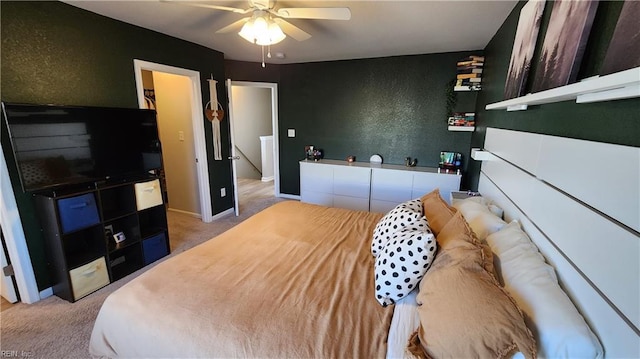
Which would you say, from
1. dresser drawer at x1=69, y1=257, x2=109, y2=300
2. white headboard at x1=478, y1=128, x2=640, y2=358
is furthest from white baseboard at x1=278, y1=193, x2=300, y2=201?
white headboard at x1=478, y1=128, x2=640, y2=358

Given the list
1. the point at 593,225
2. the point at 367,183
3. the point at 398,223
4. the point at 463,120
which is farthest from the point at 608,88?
the point at 367,183

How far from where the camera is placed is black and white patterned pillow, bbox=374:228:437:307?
1.20 metres

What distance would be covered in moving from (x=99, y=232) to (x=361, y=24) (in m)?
2.99

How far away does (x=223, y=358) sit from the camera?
1.00 metres

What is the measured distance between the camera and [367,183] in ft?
12.5

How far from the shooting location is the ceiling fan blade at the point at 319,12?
1655mm

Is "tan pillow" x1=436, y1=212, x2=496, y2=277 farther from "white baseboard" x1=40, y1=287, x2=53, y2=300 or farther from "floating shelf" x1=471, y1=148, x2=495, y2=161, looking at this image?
"white baseboard" x1=40, y1=287, x2=53, y2=300

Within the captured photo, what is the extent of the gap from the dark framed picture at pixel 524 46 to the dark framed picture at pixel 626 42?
783 mm

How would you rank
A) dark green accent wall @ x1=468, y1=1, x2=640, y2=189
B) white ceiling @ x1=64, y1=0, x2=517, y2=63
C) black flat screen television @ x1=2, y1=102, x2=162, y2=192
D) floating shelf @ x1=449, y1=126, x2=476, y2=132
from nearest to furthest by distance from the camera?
dark green accent wall @ x1=468, y1=1, x2=640, y2=189, black flat screen television @ x1=2, y1=102, x2=162, y2=192, white ceiling @ x1=64, y1=0, x2=517, y2=63, floating shelf @ x1=449, y1=126, x2=476, y2=132

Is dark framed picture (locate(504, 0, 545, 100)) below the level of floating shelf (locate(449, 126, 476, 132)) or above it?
above

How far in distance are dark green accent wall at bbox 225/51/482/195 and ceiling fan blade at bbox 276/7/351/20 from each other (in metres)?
2.27

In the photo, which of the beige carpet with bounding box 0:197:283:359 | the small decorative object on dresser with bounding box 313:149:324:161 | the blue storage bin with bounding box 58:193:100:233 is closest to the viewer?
the beige carpet with bounding box 0:197:283:359

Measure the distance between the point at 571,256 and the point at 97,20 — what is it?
143 inches

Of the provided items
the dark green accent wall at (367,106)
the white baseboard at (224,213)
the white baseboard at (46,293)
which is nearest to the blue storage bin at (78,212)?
the white baseboard at (46,293)
